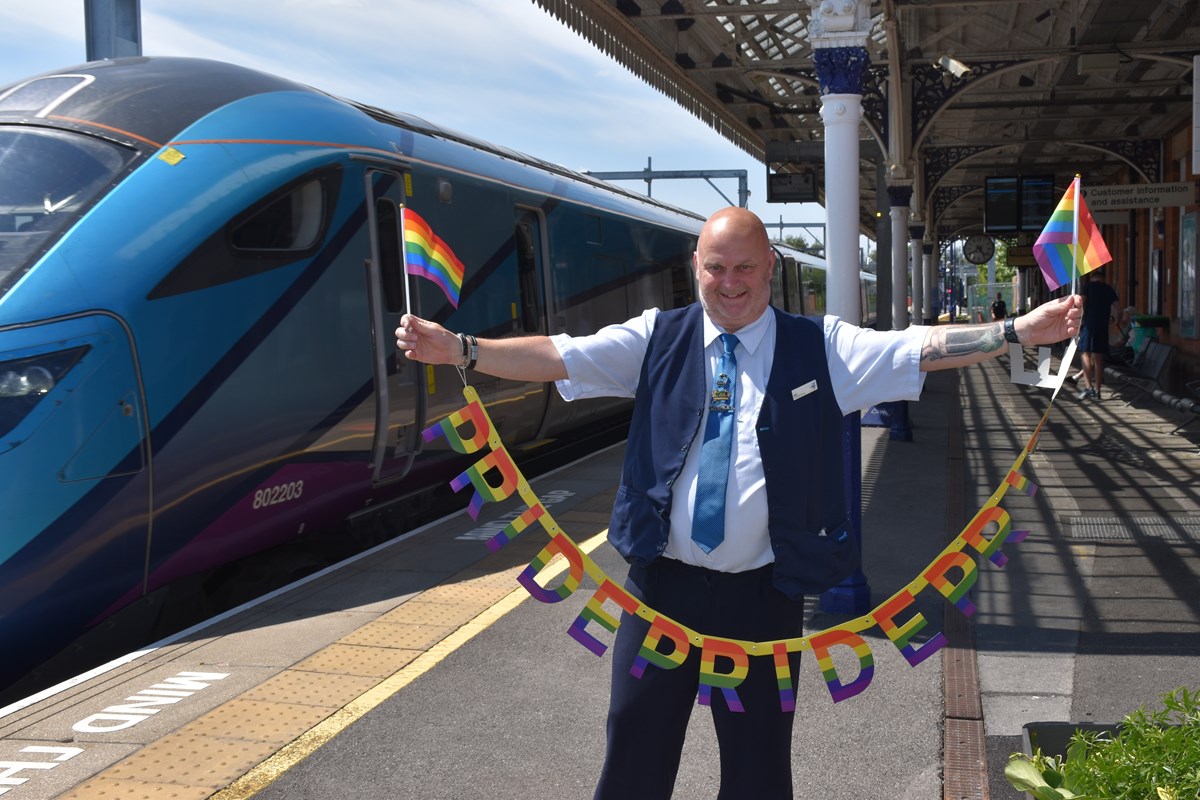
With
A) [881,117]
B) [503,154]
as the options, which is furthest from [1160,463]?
[503,154]

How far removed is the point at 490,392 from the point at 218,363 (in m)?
3.51

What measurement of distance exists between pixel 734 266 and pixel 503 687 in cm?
278

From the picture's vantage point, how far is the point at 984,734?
179 inches

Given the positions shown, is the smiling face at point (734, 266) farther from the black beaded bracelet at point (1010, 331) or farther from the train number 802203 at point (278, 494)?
the train number 802203 at point (278, 494)

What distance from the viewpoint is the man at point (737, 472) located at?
295 centimetres

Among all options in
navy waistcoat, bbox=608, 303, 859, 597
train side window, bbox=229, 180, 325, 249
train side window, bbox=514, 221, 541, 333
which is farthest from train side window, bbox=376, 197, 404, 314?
navy waistcoat, bbox=608, 303, 859, 597

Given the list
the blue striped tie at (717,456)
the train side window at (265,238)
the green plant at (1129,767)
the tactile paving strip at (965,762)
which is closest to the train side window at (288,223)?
the train side window at (265,238)

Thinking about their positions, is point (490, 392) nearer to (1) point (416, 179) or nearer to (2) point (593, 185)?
(1) point (416, 179)

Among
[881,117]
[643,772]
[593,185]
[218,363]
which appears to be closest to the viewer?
[643,772]

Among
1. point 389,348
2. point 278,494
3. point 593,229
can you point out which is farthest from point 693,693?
point 593,229

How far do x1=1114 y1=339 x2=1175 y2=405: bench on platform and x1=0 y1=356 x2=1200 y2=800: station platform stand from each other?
8513mm

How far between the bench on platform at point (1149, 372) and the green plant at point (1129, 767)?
571 inches

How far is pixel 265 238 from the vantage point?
6652mm

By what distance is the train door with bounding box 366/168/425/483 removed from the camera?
7598mm
